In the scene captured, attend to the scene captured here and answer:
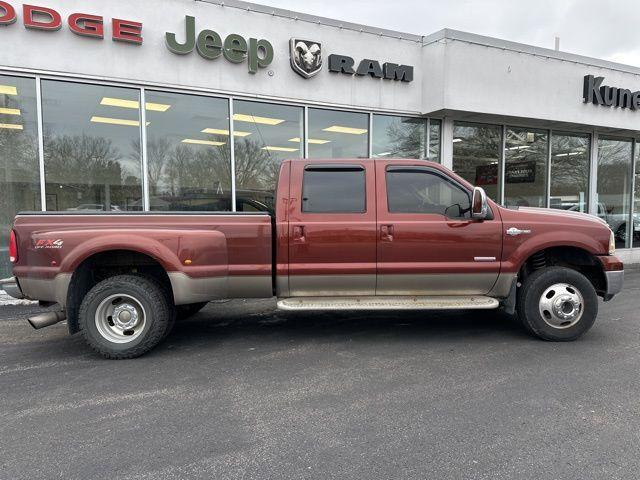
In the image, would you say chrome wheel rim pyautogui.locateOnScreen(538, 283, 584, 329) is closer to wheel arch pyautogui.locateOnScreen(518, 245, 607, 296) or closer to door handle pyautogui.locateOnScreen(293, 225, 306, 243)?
wheel arch pyautogui.locateOnScreen(518, 245, 607, 296)

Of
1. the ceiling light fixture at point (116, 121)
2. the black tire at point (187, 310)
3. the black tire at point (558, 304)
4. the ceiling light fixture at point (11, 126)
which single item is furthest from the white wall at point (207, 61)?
the black tire at point (558, 304)

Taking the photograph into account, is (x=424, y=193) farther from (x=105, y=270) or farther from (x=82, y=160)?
(x=82, y=160)

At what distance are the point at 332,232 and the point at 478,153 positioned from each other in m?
7.73

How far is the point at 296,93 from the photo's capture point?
9.30m

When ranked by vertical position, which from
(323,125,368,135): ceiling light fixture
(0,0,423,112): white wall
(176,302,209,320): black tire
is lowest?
(176,302,209,320): black tire

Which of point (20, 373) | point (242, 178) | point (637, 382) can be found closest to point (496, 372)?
point (637, 382)

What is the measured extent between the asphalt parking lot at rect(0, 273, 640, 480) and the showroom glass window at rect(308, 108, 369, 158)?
5479 millimetres

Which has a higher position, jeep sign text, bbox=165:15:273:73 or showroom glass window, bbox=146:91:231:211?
jeep sign text, bbox=165:15:273:73

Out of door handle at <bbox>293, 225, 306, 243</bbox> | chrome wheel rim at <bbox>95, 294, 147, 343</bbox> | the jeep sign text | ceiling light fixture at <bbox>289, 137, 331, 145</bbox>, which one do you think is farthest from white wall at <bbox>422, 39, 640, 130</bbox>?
chrome wheel rim at <bbox>95, 294, 147, 343</bbox>

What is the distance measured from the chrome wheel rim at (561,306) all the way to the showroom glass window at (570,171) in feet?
26.4

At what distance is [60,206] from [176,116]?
2.68 meters

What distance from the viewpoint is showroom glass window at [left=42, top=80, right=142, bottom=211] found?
8039mm

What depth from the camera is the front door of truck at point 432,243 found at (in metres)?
5.00

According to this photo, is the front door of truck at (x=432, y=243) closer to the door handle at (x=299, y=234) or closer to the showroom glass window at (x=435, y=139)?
the door handle at (x=299, y=234)
